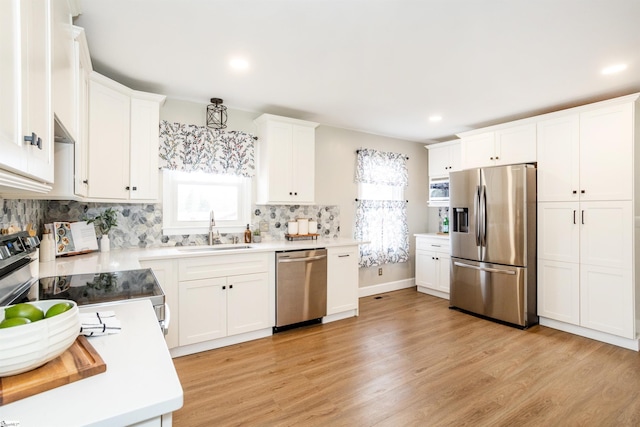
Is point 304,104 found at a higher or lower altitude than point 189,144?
higher

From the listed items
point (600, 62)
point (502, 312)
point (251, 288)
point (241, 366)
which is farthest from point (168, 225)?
point (600, 62)

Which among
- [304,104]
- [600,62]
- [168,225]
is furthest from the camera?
[304,104]

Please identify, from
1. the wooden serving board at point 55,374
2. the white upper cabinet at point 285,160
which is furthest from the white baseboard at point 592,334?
the wooden serving board at point 55,374

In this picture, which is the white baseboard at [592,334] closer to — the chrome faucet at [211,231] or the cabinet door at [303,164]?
the cabinet door at [303,164]

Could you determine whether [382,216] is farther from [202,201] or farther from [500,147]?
[202,201]

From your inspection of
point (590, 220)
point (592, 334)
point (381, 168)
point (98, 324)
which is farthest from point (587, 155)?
point (98, 324)

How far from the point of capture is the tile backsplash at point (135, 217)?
2.07 m

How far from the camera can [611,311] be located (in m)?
3.03

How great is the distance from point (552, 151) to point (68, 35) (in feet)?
13.7

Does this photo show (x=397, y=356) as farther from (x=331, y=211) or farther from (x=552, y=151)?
(x=552, y=151)

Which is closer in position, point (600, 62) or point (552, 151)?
point (600, 62)

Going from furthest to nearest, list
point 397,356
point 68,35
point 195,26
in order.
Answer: point 397,356 < point 195,26 < point 68,35

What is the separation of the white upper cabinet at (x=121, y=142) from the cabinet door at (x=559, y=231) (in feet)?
13.0

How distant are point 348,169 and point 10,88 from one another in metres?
3.95
